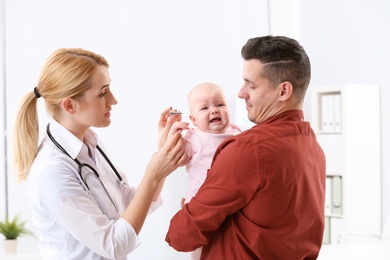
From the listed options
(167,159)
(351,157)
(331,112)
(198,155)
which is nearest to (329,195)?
(351,157)

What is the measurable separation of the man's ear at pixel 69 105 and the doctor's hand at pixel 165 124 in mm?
322

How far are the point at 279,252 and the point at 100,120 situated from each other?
71 cm

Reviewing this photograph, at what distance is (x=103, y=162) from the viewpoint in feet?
7.09

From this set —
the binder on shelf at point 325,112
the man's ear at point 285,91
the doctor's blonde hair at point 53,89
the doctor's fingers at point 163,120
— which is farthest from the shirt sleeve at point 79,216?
the binder on shelf at point 325,112

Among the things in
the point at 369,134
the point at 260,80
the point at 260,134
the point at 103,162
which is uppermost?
the point at 260,80

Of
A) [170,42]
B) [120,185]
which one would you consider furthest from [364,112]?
[120,185]

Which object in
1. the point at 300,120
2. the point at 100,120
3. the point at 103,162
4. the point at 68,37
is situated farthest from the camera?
the point at 68,37

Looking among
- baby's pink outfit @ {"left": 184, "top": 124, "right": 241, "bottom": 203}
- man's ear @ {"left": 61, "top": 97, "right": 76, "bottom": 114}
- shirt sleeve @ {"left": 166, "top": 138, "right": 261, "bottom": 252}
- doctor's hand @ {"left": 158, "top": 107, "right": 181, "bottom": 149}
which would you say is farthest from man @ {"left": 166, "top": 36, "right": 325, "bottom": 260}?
man's ear @ {"left": 61, "top": 97, "right": 76, "bottom": 114}

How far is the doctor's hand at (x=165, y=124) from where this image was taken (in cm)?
209

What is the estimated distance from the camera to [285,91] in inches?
68.6

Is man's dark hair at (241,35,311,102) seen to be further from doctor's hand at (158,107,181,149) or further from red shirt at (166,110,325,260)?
doctor's hand at (158,107,181,149)

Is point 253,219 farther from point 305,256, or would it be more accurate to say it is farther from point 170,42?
point 170,42

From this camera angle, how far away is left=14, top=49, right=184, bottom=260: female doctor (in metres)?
1.79

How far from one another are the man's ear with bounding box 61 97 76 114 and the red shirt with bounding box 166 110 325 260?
1.69 feet
